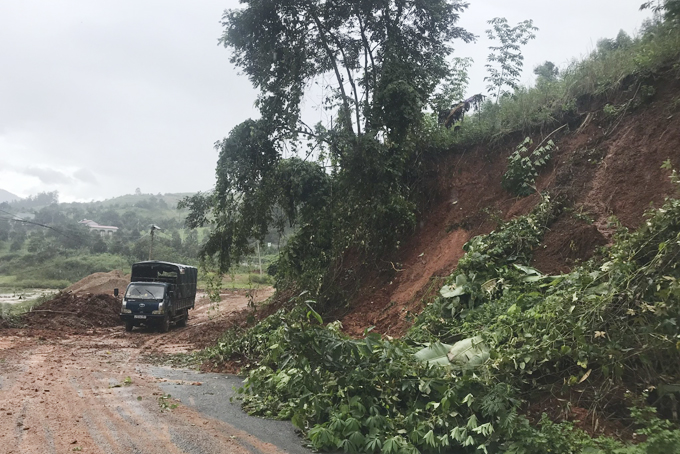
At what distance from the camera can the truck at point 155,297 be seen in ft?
63.2

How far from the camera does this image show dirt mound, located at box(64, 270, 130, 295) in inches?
1341

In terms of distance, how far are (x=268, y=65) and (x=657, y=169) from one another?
10949mm

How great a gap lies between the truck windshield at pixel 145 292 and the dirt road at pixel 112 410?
6.10 meters

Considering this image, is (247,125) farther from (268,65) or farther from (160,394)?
(160,394)

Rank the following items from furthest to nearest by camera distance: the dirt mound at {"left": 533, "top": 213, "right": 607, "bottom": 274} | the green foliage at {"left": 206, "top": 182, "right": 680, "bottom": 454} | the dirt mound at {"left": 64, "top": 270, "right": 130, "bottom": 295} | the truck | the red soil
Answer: the dirt mound at {"left": 64, "top": 270, "right": 130, "bottom": 295} < the truck < the red soil < the dirt mound at {"left": 533, "top": 213, "right": 607, "bottom": 274} < the green foliage at {"left": 206, "top": 182, "right": 680, "bottom": 454}

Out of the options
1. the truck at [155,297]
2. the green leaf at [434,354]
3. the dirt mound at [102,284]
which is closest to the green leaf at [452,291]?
the green leaf at [434,354]

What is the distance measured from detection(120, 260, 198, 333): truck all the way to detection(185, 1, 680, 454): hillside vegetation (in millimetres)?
5497

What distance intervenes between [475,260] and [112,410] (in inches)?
254

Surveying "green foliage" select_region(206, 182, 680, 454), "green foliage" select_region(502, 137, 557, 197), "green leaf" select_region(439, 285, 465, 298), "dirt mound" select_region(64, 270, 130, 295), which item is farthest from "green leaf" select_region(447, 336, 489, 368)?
"dirt mound" select_region(64, 270, 130, 295)

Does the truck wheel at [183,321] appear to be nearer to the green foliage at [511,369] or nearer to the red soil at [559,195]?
the red soil at [559,195]

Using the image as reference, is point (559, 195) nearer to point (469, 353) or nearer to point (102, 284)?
point (469, 353)

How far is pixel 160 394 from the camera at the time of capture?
813 centimetres

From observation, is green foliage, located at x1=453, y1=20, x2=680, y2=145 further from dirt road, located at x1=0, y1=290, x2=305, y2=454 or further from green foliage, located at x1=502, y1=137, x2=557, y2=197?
dirt road, located at x1=0, y1=290, x2=305, y2=454

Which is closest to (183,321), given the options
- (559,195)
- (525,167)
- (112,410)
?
(112,410)
